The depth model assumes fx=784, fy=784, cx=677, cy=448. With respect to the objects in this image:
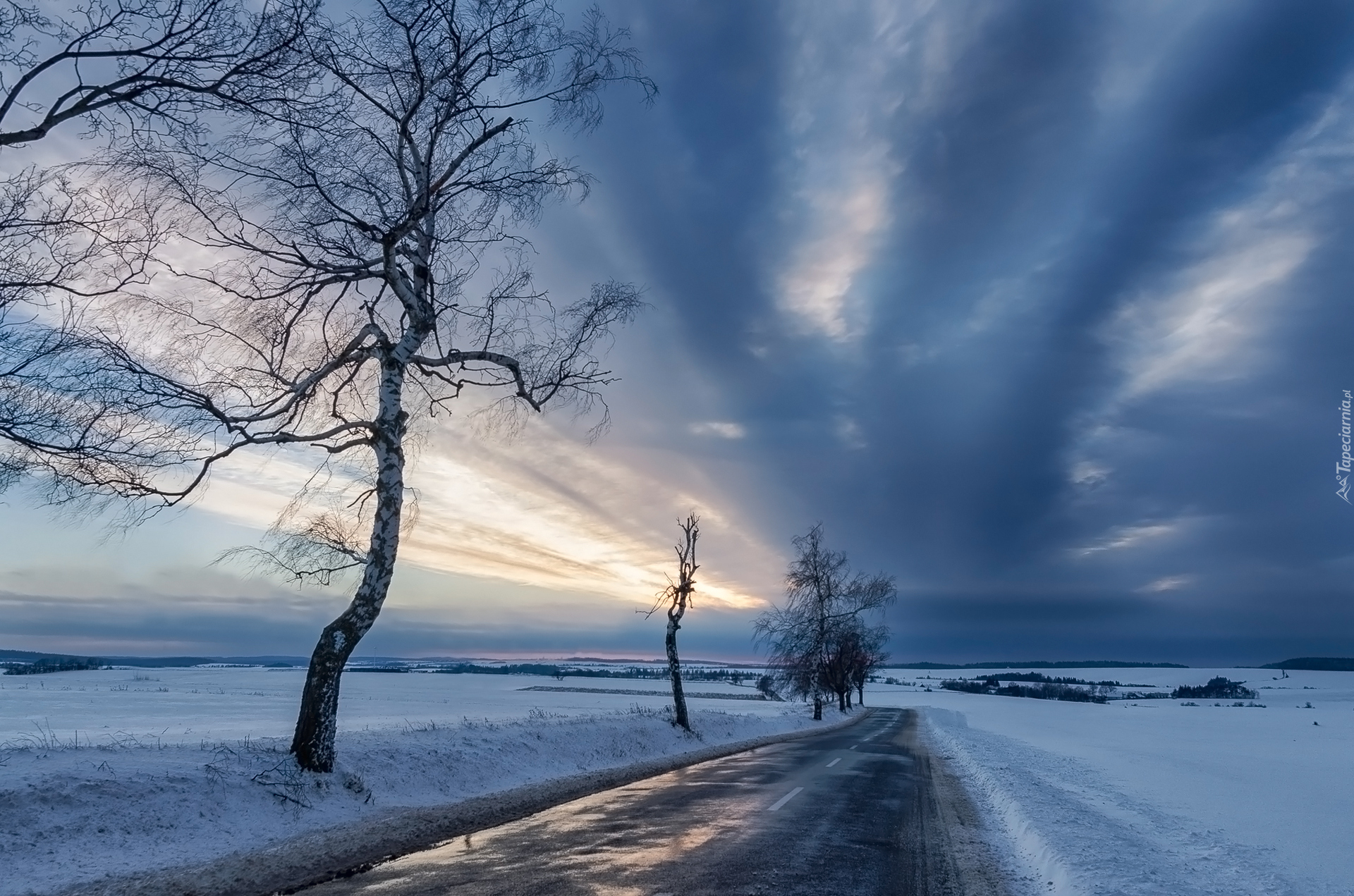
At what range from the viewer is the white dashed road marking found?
12.6 m

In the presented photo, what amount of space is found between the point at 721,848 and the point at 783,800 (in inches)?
180

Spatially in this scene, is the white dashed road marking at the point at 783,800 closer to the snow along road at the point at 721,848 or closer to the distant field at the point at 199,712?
the snow along road at the point at 721,848

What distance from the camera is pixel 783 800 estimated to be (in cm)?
1351

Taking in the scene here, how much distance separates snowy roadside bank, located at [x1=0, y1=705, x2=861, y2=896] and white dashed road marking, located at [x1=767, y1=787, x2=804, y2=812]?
12.0 ft

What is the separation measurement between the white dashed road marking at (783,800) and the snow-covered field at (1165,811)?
331cm

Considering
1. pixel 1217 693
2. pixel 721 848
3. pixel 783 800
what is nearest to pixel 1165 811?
pixel 783 800

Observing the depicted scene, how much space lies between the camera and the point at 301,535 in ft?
44.9

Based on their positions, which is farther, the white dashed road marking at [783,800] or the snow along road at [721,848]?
the white dashed road marking at [783,800]

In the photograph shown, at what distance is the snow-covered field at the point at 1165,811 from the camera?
8523mm

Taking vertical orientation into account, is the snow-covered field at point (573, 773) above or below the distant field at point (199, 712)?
above

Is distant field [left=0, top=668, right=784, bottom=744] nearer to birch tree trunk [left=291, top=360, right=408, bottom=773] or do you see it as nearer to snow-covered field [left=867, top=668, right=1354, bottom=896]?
birch tree trunk [left=291, top=360, right=408, bottom=773]

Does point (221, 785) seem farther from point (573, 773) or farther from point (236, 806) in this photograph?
point (573, 773)

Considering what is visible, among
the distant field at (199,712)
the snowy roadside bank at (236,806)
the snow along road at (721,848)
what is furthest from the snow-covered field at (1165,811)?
the distant field at (199,712)

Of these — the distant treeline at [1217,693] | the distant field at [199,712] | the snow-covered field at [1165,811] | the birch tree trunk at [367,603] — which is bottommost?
the distant treeline at [1217,693]
